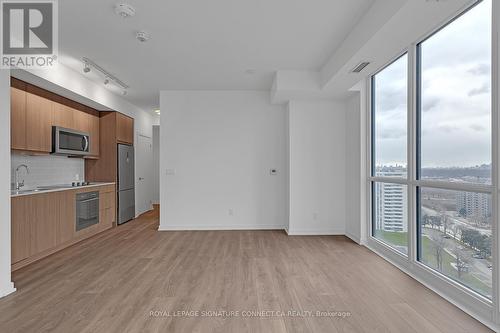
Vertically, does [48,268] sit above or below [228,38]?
below

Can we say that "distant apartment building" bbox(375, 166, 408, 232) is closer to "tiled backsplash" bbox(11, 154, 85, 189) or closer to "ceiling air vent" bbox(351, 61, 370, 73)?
"ceiling air vent" bbox(351, 61, 370, 73)

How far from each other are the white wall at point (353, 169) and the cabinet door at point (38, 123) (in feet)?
16.1

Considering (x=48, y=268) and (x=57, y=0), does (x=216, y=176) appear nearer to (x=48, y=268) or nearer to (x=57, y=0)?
(x=48, y=268)

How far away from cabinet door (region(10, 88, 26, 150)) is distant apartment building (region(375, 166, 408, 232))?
5.04 m

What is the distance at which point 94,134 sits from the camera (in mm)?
6031

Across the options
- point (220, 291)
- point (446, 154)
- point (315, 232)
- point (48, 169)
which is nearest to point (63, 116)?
point (48, 169)

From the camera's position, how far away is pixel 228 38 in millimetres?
3580

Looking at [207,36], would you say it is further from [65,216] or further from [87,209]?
[87,209]

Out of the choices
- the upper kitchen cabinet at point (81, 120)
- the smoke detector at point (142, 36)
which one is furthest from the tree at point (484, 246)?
the upper kitchen cabinet at point (81, 120)

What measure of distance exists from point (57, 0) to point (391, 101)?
13.2 feet

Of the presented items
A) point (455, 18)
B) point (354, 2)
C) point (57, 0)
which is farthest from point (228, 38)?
point (455, 18)

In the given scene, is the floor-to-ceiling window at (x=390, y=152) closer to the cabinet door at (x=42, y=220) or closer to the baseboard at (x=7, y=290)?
the baseboard at (x=7, y=290)

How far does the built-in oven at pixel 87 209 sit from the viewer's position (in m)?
4.93

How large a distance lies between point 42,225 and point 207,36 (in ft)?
11.0
